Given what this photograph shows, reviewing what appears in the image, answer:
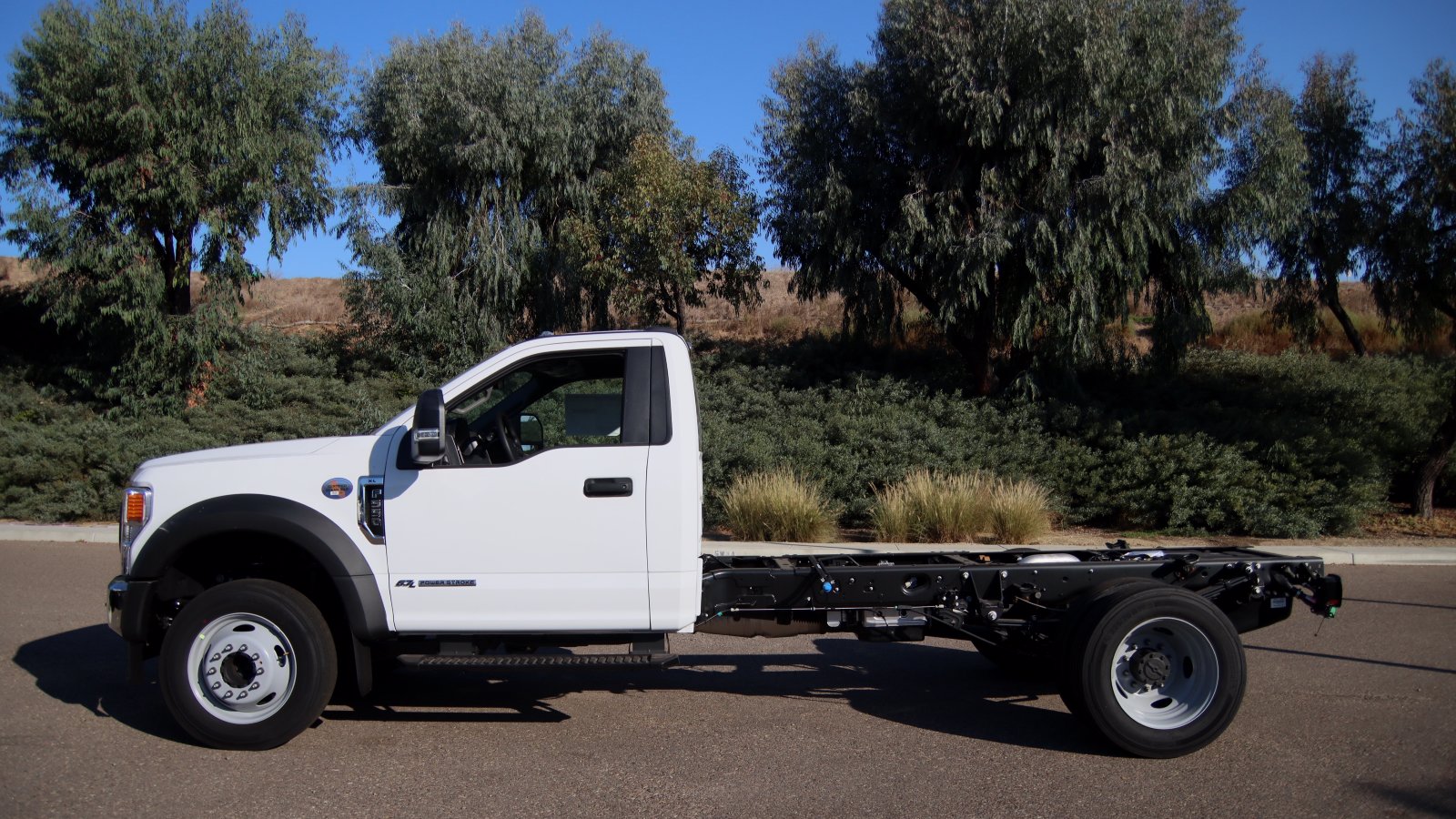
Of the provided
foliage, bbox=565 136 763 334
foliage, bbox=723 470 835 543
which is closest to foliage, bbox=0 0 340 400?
foliage, bbox=565 136 763 334

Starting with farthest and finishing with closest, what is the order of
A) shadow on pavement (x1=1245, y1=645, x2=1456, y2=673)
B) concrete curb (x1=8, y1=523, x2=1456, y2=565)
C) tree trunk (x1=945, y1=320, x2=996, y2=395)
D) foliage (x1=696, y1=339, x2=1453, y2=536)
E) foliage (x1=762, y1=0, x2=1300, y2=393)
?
tree trunk (x1=945, y1=320, x2=996, y2=395) → foliage (x1=762, y1=0, x2=1300, y2=393) → foliage (x1=696, y1=339, x2=1453, y2=536) → concrete curb (x1=8, y1=523, x2=1456, y2=565) → shadow on pavement (x1=1245, y1=645, x2=1456, y2=673)

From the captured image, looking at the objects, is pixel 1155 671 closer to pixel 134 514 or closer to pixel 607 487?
pixel 607 487

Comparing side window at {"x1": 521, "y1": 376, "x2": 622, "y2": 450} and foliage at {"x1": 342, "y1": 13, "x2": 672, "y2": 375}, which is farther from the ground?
foliage at {"x1": 342, "y1": 13, "x2": 672, "y2": 375}

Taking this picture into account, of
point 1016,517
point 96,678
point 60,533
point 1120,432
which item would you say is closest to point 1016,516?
A: point 1016,517

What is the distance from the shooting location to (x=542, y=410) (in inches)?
254

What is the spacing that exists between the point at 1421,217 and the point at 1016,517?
9.86m

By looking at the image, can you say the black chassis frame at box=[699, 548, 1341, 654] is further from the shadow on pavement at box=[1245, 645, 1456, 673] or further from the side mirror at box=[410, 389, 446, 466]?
the shadow on pavement at box=[1245, 645, 1456, 673]

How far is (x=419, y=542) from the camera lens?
562 cm

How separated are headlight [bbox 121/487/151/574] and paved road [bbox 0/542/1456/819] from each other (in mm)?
1095

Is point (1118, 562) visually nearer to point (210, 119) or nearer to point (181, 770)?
point (181, 770)

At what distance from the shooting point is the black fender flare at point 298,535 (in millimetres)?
5586

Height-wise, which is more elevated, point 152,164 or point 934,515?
point 152,164

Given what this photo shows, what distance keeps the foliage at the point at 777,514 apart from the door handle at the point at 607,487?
26.9ft

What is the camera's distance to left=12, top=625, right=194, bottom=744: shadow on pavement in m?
6.31
